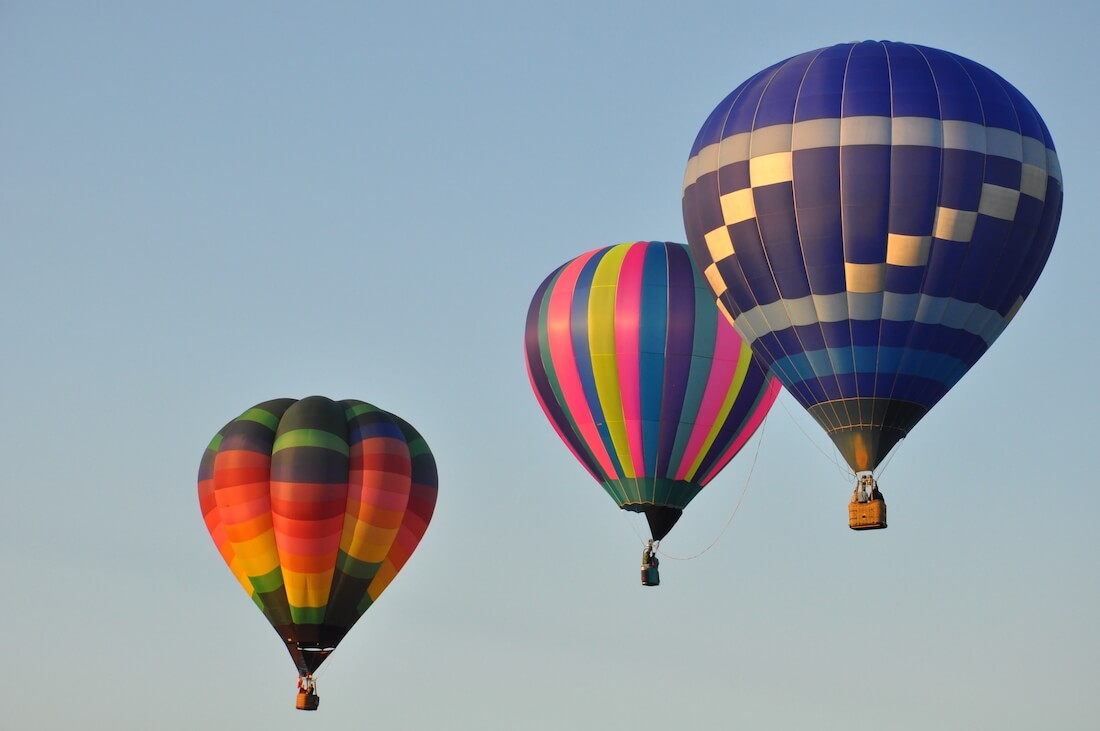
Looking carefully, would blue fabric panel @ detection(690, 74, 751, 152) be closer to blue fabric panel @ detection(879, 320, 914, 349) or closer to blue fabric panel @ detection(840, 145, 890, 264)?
blue fabric panel @ detection(840, 145, 890, 264)

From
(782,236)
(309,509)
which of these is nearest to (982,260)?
(782,236)

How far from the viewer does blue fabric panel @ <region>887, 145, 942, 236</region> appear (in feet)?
99.6

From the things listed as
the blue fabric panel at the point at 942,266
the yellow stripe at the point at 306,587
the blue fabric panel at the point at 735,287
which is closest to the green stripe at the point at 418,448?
the yellow stripe at the point at 306,587

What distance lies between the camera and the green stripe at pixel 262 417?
36125 mm

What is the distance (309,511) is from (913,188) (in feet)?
34.2

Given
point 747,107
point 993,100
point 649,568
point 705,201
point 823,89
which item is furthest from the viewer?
point 649,568

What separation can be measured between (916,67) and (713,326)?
596 centimetres

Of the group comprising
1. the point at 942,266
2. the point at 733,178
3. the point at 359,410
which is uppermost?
the point at 733,178

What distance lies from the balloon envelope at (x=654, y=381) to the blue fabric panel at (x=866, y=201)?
525 centimetres

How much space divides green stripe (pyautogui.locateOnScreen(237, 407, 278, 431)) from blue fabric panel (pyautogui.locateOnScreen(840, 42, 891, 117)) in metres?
10.3

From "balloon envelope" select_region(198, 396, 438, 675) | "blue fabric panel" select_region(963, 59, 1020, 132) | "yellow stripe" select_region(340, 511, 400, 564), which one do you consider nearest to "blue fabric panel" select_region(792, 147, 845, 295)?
"blue fabric panel" select_region(963, 59, 1020, 132)

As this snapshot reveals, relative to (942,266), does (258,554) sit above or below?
below

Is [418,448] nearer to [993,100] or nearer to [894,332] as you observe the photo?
[894,332]

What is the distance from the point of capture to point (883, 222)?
1197 inches
